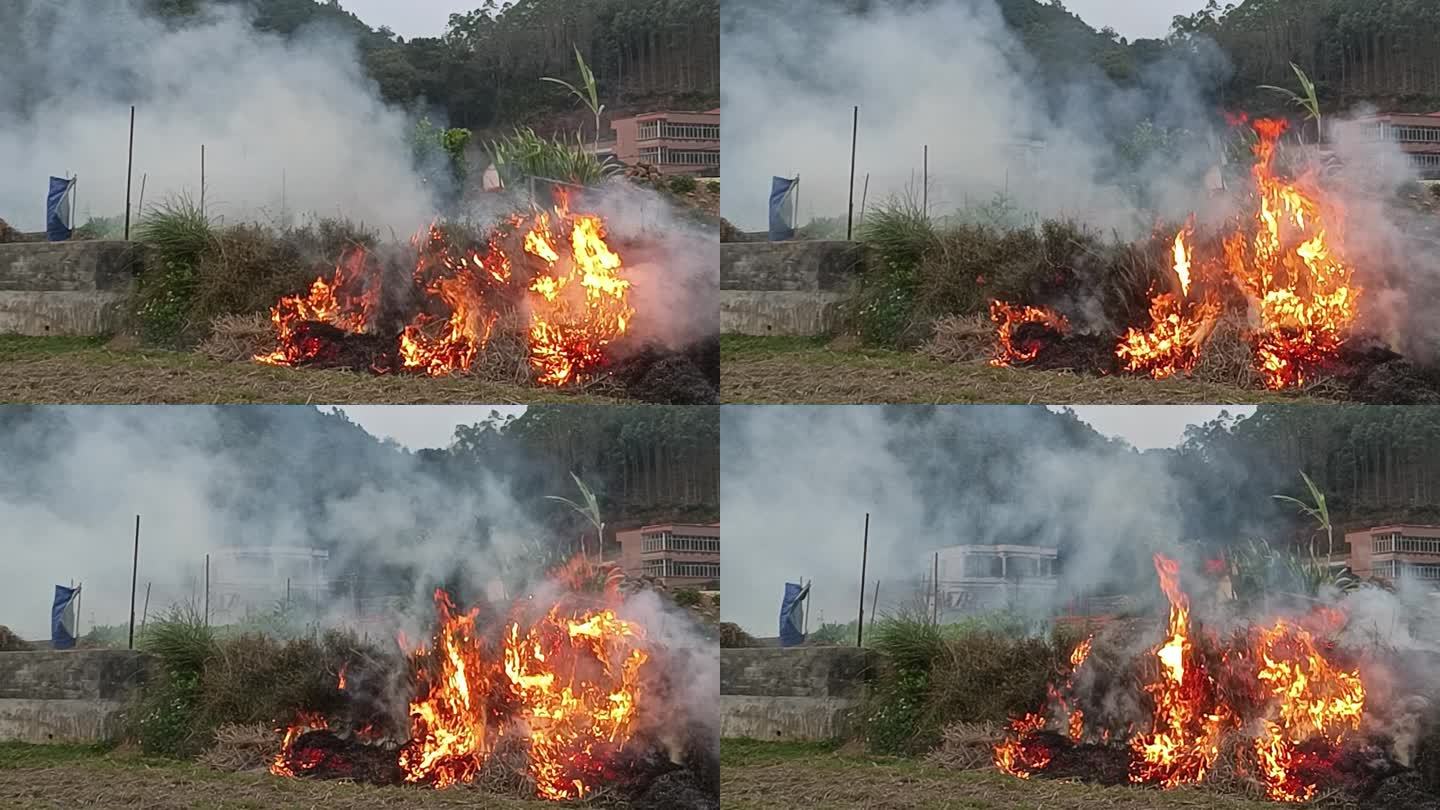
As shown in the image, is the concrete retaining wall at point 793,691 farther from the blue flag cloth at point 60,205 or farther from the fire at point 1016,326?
the blue flag cloth at point 60,205

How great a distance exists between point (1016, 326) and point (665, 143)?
2.17m

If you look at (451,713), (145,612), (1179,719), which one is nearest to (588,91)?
(451,713)

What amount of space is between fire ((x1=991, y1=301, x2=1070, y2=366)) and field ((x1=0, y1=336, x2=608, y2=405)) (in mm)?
2209

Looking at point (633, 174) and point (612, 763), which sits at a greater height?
point (633, 174)

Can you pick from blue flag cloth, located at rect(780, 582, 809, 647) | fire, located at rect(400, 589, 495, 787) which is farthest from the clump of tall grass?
blue flag cloth, located at rect(780, 582, 809, 647)

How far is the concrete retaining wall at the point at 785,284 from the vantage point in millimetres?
9797

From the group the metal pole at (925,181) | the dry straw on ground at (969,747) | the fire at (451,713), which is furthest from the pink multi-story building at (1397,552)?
the fire at (451,713)

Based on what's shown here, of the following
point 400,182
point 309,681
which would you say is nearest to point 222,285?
point 400,182

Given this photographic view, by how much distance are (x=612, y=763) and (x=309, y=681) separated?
5.72ft

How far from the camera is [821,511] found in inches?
375

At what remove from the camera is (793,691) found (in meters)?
9.47

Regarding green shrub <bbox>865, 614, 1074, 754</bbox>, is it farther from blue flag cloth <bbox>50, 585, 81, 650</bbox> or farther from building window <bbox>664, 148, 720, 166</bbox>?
blue flag cloth <bbox>50, 585, 81, 650</bbox>

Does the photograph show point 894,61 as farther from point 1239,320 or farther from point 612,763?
point 612,763

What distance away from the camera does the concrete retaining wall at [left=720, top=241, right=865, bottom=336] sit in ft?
32.1
